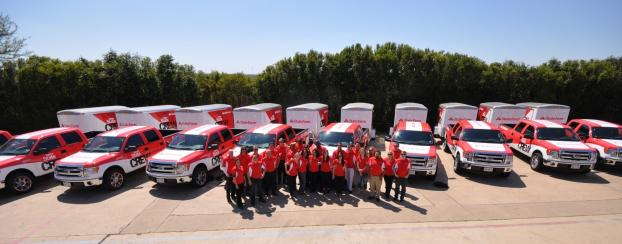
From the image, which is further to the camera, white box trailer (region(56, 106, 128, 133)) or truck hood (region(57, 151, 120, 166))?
white box trailer (region(56, 106, 128, 133))

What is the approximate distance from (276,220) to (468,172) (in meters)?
7.79

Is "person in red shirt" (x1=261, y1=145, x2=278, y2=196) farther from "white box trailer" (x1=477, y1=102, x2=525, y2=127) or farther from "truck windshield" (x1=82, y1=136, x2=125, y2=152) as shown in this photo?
"white box trailer" (x1=477, y1=102, x2=525, y2=127)

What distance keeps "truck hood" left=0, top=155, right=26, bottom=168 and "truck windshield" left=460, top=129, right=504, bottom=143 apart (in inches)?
590

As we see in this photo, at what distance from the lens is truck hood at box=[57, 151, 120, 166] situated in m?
9.85

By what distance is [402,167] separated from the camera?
347 inches

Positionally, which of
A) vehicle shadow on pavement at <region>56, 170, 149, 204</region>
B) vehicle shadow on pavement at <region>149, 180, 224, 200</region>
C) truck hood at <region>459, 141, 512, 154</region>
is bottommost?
vehicle shadow on pavement at <region>149, 180, 224, 200</region>

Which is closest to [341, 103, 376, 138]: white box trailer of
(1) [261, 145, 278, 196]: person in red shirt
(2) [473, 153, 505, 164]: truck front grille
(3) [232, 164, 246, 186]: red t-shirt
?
(2) [473, 153, 505, 164]: truck front grille

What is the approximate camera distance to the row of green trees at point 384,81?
74.4ft

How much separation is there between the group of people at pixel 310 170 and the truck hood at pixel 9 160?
21.6ft

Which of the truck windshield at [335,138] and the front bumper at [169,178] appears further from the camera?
the truck windshield at [335,138]

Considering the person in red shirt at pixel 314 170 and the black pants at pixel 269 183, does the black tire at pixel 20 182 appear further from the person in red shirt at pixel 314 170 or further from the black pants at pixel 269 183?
the person in red shirt at pixel 314 170

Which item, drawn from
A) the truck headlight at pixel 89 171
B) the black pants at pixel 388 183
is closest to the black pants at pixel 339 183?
the black pants at pixel 388 183

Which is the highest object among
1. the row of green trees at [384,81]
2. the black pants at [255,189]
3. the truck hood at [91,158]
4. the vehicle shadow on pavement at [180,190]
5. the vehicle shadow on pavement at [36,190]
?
the row of green trees at [384,81]

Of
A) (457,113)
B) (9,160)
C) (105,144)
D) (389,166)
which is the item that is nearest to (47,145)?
(9,160)
